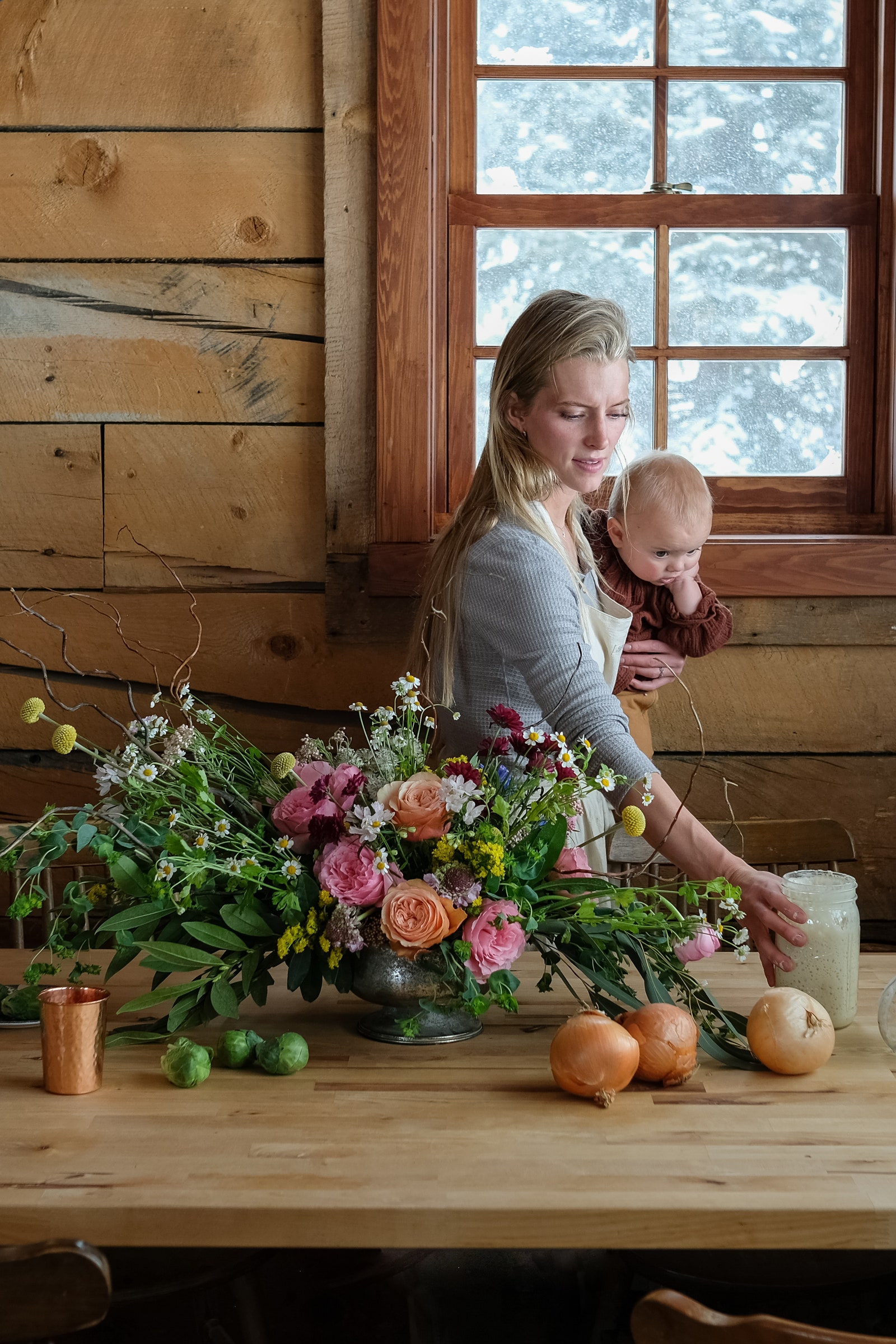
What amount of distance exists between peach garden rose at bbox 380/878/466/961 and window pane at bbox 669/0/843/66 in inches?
73.5

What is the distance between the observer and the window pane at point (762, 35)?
7.80 feet

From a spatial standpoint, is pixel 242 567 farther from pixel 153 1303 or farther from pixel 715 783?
pixel 153 1303

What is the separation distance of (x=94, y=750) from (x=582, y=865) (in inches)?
22.4

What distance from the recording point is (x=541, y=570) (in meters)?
1.69

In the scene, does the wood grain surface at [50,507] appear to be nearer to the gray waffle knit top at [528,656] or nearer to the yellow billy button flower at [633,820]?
the gray waffle knit top at [528,656]

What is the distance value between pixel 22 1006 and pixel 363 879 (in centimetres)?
51

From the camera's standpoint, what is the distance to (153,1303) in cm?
142

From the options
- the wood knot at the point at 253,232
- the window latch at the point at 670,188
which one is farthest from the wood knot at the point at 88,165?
the window latch at the point at 670,188

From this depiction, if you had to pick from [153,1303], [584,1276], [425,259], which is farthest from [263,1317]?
[425,259]

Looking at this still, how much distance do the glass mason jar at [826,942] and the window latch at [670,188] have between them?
59.4 inches

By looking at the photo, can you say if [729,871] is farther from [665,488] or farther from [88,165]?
[88,165]

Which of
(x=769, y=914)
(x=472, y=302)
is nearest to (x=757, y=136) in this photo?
(x=472, y=302)

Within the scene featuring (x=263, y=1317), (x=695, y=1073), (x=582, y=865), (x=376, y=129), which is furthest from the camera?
(x=376, y=129)

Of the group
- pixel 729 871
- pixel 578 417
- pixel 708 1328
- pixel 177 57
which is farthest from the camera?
pixel 177 57
